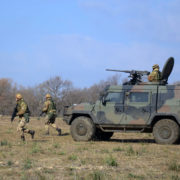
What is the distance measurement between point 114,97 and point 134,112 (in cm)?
90

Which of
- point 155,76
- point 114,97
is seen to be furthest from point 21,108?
point 155,76

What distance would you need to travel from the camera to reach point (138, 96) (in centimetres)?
1391

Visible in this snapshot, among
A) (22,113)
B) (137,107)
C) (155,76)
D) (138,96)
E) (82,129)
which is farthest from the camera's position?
(155,76)

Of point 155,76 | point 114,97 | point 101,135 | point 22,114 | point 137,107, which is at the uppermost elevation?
point 155,76

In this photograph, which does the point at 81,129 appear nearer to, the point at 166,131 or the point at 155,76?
the point at 166,131

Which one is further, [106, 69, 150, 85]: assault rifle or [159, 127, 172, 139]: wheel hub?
[106, 69, 150, 85]: assault rifle

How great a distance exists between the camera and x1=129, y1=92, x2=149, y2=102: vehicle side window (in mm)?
13789

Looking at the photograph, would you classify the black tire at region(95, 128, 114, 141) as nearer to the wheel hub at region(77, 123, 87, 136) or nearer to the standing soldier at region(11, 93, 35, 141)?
the wheel hub at region(77, 123, 87, 136)

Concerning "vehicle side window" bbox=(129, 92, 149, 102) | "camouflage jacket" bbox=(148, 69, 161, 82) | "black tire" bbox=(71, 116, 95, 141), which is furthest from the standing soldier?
"camouflage jacket" bbox=(148, 69, 161, 82)

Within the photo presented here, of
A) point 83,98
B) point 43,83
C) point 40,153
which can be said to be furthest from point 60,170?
point 43,83

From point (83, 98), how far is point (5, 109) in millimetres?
9413

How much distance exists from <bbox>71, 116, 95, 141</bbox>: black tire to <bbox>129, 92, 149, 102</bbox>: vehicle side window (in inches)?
65.9

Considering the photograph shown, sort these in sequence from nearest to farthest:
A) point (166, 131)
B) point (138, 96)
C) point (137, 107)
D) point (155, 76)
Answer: point (166, 131) < point (137, 107) < point (138, 96) < point (155, 76)

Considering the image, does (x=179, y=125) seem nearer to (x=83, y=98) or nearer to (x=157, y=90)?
(x=157, y=90)
